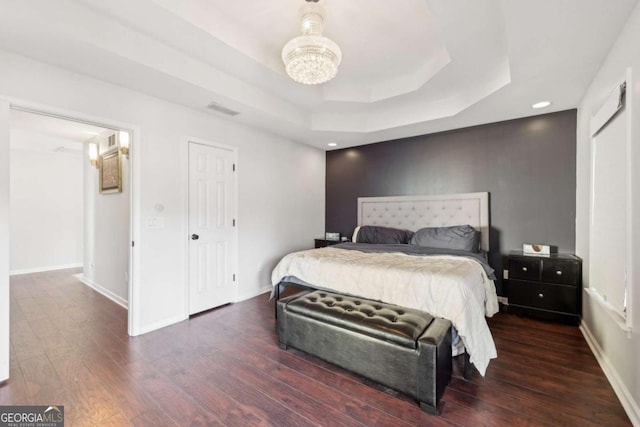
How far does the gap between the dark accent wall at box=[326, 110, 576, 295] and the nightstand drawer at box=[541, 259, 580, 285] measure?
0.50m

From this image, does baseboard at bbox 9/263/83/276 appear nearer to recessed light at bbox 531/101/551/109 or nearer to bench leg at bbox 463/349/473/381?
bench leg at bbox 463/349/473/381

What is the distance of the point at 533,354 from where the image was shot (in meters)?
2.44

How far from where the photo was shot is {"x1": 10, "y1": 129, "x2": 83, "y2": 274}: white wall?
209 inches

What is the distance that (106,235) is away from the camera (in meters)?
4.07

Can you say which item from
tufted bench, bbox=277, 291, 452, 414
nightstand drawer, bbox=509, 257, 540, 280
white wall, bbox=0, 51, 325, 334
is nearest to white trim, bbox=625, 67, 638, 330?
tufted bench, bbox=277, 291, 452, 414

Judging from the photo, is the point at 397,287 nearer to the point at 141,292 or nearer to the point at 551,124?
the point at 141,292

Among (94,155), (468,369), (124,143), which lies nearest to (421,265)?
(468,369)

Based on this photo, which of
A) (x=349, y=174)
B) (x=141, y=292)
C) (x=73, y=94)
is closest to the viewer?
(x=73, y=94)

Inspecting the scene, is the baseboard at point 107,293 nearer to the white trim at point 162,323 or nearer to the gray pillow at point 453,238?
the white trim at point 162,323

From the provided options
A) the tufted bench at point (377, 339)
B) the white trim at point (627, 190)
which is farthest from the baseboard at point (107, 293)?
the white trim at point (627, 190)

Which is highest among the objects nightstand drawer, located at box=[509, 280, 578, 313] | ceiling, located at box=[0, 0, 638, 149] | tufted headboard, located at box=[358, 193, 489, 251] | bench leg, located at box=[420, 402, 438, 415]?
ceiling, located at box=[0, 0, 638, 149]

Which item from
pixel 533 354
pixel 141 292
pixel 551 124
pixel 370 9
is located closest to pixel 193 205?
pixel 141 292

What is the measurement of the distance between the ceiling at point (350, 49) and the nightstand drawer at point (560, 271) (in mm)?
1805

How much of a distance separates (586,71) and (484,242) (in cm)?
215
